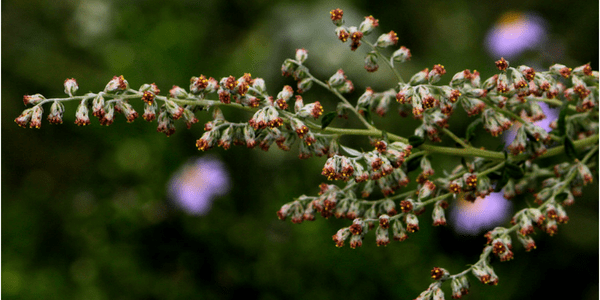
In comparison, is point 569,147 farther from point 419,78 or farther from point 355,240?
point 355,240

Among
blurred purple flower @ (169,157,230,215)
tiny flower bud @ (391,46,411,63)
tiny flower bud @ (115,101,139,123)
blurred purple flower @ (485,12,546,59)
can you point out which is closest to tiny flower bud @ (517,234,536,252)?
tiny flower bud @ (391,46,411,63)

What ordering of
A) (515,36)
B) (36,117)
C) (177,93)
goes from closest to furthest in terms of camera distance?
(36,117)
(177,93)
(515,36)

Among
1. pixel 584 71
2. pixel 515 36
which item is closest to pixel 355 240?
pixel 584 71

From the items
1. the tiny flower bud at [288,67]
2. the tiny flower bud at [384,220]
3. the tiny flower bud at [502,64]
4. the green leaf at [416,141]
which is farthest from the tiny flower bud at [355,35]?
the tiny flower bud at [384,220]

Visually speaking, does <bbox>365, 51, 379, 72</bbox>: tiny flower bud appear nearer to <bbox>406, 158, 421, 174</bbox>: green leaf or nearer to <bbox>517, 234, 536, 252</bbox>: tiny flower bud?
<bbox>406, 158, 421, 174</bbox>: green leaf

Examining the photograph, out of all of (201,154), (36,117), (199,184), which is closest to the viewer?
(36,117)

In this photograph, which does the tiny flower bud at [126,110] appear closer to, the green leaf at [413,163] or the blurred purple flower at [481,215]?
the green leaf at [413,163]
